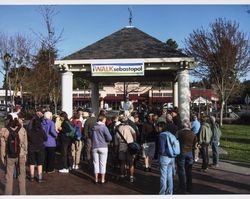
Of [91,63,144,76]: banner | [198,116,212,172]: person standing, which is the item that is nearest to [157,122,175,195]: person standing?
[198,116,212,172]: person standing

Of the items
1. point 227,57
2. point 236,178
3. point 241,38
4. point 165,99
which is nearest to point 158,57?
point 236,178

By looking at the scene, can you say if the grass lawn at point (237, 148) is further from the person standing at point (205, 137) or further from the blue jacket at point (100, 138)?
the blue jacket at point (100, 138)

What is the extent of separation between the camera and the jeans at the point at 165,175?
35.1 feet

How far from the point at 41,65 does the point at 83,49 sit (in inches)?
926

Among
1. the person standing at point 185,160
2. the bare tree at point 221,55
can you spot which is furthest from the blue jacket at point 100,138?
the bare tree at point 221,55

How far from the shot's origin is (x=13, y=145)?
34.2ft

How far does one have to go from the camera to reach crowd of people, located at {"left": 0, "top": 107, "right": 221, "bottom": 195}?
10.8 metres

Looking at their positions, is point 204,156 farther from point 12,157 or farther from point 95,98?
point 95,98

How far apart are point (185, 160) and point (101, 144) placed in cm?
235

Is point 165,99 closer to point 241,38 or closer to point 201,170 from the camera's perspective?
point 241,38

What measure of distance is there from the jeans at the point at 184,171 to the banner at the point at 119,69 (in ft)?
26.9

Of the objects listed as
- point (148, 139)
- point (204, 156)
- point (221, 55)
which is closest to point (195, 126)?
point (204, 156)

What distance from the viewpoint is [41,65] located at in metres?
44.6

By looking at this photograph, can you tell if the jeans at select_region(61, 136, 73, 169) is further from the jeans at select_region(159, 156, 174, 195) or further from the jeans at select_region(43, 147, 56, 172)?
the jeans at select_region(159, 156, 174, 195)
